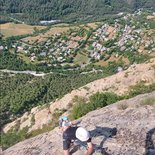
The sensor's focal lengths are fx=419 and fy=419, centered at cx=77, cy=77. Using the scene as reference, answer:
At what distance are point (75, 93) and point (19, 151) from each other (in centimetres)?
3108

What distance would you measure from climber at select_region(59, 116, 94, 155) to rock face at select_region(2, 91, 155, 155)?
4.13 feet

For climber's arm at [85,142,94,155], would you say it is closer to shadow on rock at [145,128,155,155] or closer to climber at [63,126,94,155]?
climber at [63,126,94,155]

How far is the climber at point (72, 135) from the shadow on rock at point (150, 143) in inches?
134

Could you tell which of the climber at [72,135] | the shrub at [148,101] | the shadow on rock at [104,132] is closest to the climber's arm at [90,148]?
the climber at [72,135]

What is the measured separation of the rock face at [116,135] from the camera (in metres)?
21.7

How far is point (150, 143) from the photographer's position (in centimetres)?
2198

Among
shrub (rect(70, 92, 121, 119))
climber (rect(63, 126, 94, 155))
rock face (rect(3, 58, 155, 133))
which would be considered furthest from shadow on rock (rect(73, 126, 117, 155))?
rock face (rect(3, 58, 155, 133))

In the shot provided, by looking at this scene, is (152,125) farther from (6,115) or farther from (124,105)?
(6,115)

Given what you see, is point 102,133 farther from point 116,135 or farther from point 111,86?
point 111,86

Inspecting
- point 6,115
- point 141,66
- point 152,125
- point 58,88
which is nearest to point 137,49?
point 58,88

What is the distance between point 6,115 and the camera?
93.6m

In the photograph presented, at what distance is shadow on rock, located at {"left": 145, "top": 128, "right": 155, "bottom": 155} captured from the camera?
21.0 m

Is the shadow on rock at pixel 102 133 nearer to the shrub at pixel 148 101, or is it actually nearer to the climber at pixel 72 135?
the climber at pixel 72 135

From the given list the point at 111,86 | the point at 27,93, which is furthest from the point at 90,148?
the point at 27,93
